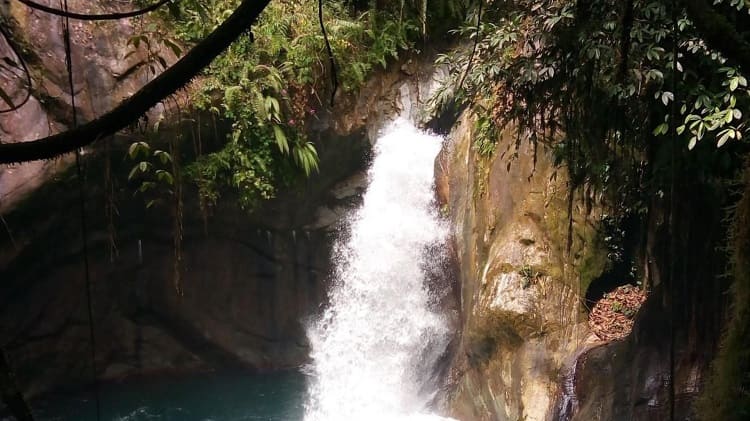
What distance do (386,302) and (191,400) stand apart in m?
3.32

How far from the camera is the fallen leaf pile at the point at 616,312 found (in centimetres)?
534

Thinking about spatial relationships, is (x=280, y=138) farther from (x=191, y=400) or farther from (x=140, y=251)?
(x=191, y=400)

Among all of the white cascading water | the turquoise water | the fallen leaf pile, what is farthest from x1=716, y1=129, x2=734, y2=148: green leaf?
the turquoise water

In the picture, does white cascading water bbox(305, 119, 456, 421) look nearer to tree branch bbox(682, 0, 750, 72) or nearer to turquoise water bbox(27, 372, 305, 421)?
turquoise water bbox(27, 372, 305, 421)

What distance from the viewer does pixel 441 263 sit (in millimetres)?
8570

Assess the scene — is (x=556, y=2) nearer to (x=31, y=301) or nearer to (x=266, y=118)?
(x=266, y=118)

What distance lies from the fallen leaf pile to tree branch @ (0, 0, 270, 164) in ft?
15.6

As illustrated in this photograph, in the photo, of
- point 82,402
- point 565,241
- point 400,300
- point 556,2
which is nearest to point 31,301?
point 82,402

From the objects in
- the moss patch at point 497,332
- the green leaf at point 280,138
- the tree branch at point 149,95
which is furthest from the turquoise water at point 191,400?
the tree branch at point 149,95

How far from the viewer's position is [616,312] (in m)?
5.65

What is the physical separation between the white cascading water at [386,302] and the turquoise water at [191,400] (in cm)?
50

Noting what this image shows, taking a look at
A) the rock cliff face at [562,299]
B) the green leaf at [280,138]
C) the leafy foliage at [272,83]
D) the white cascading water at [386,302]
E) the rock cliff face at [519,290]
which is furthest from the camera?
the white cascading water at [386,302]

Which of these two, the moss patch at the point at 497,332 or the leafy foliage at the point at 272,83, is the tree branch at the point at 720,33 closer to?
the moss patch at the point at 497,332

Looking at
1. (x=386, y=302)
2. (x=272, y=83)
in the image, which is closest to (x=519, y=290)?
(x=386, y=302)
